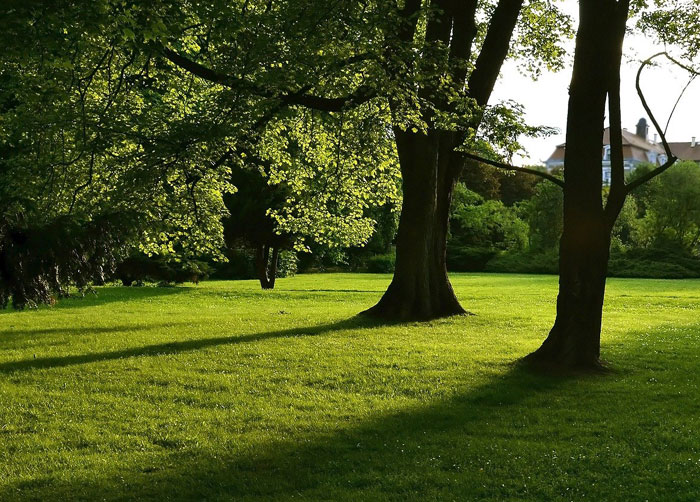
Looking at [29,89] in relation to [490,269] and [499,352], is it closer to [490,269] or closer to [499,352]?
[499,352]

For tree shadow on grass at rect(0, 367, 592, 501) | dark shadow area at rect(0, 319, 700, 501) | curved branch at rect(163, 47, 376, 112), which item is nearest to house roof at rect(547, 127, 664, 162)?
curved branch at rect(163, 47, 376, 112)

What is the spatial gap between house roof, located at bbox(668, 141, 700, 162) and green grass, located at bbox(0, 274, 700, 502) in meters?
89.1

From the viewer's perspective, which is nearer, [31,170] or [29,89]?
[29,89]

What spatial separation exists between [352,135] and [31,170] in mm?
5988

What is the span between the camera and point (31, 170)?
12867 millimetres

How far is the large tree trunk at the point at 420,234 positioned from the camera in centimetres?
1520

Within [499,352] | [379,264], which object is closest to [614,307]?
[499,352]

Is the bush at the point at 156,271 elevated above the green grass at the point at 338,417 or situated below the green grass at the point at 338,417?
above

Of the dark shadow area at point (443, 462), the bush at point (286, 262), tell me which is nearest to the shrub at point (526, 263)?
the bush at point (286, 262)

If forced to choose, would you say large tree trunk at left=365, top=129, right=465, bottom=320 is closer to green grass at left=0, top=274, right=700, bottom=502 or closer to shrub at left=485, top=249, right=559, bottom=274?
green grass at left=0, top=274, right=700, bottom=502

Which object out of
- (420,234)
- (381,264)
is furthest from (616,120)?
(381,264)

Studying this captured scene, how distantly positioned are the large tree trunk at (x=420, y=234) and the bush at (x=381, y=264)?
30.2 m

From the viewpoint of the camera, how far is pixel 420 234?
50.3 ft

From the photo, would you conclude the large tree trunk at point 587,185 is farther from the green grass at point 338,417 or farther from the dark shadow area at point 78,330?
the dark shadow area at point 78,330
